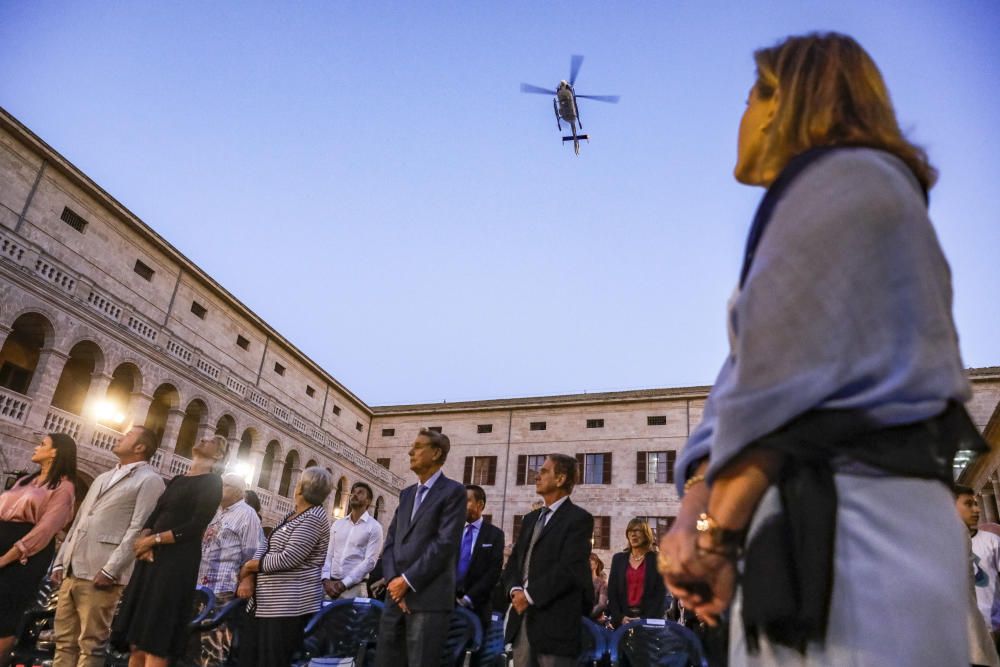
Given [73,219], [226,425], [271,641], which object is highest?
[73,219]

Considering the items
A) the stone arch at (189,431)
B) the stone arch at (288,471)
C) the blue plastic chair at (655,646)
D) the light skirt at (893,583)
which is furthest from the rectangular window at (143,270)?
the light skirt at (893,583)

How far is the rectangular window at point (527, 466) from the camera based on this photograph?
1308 inches

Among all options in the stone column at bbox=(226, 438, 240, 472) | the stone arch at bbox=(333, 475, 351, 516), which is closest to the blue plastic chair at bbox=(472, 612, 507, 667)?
the stone column at bbox=(226, 438, 240, 472)

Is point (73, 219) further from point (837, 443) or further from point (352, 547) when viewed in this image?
point (837, 443)

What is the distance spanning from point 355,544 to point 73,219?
20.3m

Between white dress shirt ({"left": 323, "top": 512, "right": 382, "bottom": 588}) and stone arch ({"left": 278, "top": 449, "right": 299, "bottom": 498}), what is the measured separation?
21.1 meters

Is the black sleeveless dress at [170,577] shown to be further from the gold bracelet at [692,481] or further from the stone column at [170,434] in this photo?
the stone column at [170,434]

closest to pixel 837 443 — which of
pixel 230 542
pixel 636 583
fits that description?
pixel 230 542

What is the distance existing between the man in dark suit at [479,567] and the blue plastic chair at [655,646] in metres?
1.96

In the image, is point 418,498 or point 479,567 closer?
point 418,498

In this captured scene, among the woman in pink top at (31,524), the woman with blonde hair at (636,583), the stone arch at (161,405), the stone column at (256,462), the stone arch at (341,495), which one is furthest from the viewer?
the stone arch at (341,495)

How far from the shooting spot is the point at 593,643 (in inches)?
183

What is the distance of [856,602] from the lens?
877 millimetres

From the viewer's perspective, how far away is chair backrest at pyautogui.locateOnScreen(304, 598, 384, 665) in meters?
4.41
